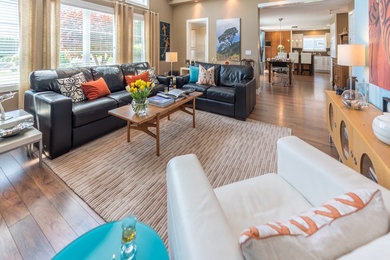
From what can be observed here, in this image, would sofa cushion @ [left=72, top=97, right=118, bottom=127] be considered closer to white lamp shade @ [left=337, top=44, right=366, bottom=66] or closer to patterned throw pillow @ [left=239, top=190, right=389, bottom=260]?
patterned throw pillow @ [left=239, top=190, right=389, bottom=260]

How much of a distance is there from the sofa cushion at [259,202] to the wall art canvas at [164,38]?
20.1 ft

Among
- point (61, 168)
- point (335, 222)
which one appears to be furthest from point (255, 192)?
A: point (61, 168)

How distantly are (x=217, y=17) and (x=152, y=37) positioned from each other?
2066 mm

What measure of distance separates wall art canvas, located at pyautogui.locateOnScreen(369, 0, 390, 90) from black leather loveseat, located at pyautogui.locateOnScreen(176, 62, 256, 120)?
1955 millimetres

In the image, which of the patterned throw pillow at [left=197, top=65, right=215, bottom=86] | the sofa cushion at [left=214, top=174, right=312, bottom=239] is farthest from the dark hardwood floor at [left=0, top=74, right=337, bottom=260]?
the patterned throw pillow at [left=197, top=65, right=215, bottom=86]

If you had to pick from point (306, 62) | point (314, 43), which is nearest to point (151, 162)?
point (306, 62)

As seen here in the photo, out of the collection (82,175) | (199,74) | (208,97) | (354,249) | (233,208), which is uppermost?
(199,74)

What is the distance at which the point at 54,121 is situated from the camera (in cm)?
248

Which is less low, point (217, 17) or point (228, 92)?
point (217, 17)

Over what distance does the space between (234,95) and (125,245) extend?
11.3 ft

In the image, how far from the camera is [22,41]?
3307 mm

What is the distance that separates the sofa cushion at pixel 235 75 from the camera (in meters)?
4.52

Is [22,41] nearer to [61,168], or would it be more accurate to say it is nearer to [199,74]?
[61,168]

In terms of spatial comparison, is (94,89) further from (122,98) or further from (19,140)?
(19,140)
